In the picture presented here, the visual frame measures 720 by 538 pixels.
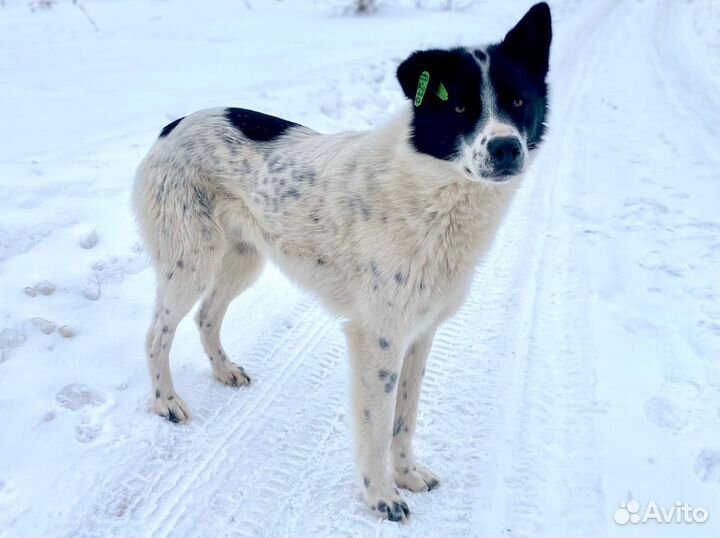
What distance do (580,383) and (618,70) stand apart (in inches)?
345

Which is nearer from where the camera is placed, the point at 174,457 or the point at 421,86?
the point at 421,86

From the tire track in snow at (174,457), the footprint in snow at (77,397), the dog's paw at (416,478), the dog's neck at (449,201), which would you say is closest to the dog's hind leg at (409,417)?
the dog's paw at (416,478)

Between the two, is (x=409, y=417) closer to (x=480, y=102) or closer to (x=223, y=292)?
(x=223, y=292)

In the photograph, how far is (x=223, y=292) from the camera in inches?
142

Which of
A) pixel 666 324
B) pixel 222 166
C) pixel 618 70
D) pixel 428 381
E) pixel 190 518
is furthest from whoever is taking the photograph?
pixel 618 70

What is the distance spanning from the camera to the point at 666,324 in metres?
3.86

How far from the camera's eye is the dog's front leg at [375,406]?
267cm

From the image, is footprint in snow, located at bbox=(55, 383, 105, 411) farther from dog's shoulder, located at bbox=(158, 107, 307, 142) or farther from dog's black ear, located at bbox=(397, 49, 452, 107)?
dog's black ear, located at bbox=(397, 49, 452, 107)

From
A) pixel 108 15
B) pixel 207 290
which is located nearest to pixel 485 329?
pixel 207 290

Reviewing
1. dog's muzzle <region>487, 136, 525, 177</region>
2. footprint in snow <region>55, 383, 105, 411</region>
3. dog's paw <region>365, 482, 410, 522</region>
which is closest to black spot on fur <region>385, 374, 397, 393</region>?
dog's paw <region>365, 482, 410, 522</region>

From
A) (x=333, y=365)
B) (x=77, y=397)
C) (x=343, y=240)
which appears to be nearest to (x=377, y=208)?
(x=343, y=240)

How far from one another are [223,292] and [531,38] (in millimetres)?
2047

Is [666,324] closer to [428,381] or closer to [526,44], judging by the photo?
[428,381]

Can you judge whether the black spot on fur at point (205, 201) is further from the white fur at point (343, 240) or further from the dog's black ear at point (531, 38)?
the dog's black ear at point (531, 38)
